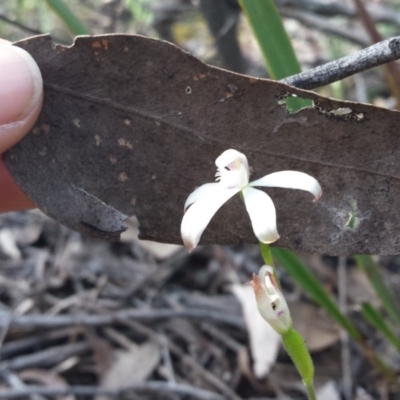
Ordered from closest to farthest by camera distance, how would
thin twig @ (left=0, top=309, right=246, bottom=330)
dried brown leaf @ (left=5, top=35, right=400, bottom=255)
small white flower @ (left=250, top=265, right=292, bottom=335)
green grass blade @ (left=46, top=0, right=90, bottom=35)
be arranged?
1. small white flower @ (left=250, top=265, right=292, bottom=335)
2. dried brown leaf @ (left=5, top=35, right=400, bottom=255)
3. green grass blade @ (left=46, top=0, right=90, bottom=35)
4. thin twig @ (left=0, top=309, right=246, bottom=330)

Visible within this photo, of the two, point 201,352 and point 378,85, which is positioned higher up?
point 378,85

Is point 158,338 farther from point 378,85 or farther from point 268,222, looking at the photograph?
point 378,85

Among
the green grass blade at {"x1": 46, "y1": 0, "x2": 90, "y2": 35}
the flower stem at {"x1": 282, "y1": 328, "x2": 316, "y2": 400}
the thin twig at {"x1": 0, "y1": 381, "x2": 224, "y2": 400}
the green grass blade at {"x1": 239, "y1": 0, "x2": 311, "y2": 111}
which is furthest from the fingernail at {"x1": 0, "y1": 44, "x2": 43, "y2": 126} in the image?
the thin twig at {"x1": 0, "y1": 381, "x2": 224, "y2": 400}

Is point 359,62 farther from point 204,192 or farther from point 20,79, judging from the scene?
point 20,79

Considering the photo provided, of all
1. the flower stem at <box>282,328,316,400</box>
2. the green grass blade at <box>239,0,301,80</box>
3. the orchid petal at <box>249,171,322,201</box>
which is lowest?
the flower stem at <box>282,328,316,400</box>

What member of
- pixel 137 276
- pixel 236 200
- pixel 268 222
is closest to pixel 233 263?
pixel 137 276

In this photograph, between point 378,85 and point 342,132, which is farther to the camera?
point 378,85

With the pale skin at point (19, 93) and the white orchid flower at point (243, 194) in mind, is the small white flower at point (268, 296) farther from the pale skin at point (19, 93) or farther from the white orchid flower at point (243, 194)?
the pale skin at point (19, 93)

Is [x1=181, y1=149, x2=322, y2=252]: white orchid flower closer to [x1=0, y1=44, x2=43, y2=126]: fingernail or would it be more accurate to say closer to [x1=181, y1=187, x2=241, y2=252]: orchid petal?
[x1=181, y1=187, x2=241, y2=252]: orchid petal
